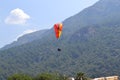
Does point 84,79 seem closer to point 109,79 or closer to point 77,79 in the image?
point 77,79

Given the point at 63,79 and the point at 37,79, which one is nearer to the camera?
the point at 63,79

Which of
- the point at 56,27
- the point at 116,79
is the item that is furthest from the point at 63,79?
the point at 116,79

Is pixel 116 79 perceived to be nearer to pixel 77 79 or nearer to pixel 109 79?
pixel 109 79

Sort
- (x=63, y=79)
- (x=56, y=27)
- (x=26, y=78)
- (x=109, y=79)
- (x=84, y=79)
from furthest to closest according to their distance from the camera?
1. (x=109, y=79)
2. (x=26, y=78)
3. (x=63, y=79)
4. (x=84, y=79)
5. (x=56, y=27)

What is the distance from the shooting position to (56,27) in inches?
2891

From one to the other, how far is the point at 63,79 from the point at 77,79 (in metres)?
17.0

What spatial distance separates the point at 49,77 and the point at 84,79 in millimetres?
47203

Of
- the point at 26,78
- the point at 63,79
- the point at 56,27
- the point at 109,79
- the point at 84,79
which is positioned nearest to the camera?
the point at 56,27

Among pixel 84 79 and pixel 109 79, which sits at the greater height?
pixel 109 79

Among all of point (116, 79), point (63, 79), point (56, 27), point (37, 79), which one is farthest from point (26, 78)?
point (56, 27)

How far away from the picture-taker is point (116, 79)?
199125 millimetres

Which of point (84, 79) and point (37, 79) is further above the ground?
point (37, 79)

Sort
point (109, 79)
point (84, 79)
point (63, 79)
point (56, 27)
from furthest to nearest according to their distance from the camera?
point (109, 79), point (63, 79), point (84, 79), point (56, 27)

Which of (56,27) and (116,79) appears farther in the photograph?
(116,79)
